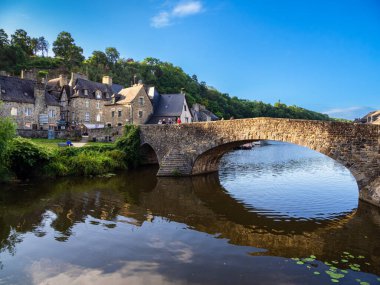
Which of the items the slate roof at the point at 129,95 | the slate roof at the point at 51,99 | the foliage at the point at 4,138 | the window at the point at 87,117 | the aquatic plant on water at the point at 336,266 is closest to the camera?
the aquatic plant on water at the point at 336,266

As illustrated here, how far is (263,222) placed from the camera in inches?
519

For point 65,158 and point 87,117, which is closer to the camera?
point 65,158

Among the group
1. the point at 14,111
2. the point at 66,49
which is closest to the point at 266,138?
the point at 14,111

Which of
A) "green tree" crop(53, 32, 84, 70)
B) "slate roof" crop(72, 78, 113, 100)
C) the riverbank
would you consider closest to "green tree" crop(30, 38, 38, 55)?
"green tree" crop(53, 32, 84, 70)

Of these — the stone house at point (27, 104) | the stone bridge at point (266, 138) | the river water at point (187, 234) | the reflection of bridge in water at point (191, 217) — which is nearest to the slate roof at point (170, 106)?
the stone bridge at point (266, 138)

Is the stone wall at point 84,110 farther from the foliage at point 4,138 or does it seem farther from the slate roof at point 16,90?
the foliage at point 4,138

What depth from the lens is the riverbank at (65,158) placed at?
2091cm

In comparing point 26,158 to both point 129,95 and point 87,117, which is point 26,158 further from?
point 87,117

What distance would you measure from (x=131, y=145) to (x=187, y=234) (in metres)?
17.5

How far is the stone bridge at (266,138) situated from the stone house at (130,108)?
12615 millimetres

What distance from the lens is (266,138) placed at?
18.4m

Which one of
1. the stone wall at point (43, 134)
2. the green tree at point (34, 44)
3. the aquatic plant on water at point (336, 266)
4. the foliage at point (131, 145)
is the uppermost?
the green tree at point (34, 44)

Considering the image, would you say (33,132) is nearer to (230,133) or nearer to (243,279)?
(230,133)

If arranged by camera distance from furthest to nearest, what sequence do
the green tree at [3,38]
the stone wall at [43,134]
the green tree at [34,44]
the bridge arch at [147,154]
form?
the green tree at [34,44] → the green tree at [3,38] → the stone wall at [43,134] → the bridge arch at [147,154]
